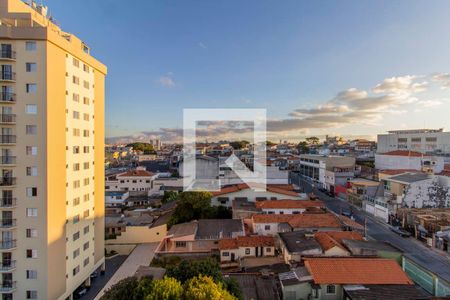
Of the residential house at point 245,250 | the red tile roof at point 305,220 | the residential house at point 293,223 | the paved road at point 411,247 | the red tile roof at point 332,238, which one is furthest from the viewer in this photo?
the red tile roof at point 305,220

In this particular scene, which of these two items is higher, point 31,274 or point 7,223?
point 7,223

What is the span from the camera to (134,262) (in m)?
19.0

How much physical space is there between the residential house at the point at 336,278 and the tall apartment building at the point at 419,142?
44067mm

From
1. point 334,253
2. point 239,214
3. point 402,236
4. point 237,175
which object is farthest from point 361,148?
point 334,253

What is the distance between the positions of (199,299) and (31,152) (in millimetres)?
10976

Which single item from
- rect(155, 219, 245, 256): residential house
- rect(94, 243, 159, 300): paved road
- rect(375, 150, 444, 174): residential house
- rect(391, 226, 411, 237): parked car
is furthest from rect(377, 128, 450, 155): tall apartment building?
rect(94, 243, 159, 300): paved road

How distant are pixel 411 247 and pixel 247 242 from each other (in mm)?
12250

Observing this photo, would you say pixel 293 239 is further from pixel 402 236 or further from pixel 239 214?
pixel 402 236

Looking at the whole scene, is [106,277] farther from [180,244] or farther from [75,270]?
[180,244]

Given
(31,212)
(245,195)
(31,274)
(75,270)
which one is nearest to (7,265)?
(31,274)

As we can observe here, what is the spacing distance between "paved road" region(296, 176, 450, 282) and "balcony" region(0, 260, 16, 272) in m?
22.4

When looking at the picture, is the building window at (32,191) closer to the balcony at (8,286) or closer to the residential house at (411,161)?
the balcony at (8,286)

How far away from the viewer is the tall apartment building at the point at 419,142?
148ft

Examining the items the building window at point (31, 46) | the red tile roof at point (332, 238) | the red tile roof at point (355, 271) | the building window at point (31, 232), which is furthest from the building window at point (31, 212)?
the red tile roof at point (332, 238)
